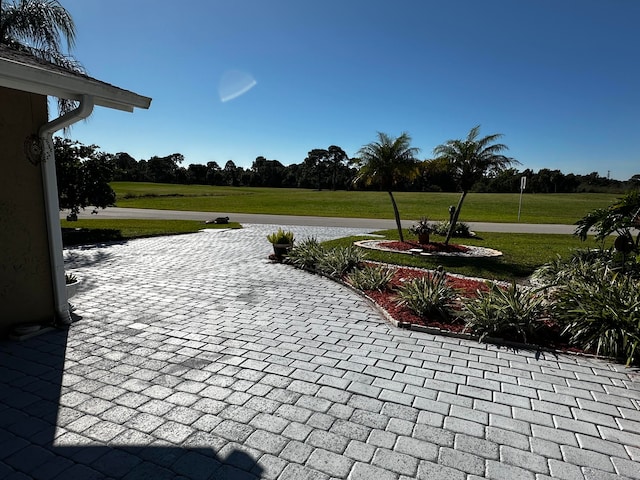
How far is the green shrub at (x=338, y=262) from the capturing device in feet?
26.3

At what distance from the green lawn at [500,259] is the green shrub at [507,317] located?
3.14 metres

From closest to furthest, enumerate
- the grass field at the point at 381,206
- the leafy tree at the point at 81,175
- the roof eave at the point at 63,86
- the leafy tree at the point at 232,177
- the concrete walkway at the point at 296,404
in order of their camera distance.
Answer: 1. the concrete walkway at the point at 296,404
2. the roof eave at the point at 63,86
3. the leafy tree at the point at 81,175
4. the grass field at the point at 381,206
5. the leafy tree at the point at 232,177

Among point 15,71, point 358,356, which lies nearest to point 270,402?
point 358,356

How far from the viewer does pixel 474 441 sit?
8.51ft

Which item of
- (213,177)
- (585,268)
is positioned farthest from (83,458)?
(213,177)

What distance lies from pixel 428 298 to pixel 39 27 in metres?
16.8

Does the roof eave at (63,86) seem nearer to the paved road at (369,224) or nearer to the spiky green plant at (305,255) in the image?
the spiky green plant at (305,255)

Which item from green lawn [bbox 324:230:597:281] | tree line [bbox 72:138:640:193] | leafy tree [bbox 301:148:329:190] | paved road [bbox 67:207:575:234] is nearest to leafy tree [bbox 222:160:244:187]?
tree line [bbox 72:138:640:193]

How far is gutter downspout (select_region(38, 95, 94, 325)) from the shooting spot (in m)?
4.46

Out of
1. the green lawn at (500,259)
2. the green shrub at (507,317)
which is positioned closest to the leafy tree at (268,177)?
the green lawn at (500,259)

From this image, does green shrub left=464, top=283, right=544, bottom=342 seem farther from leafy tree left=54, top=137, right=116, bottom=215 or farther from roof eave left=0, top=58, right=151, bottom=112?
leafy tree left=54, top=137, right=116, bottom=215

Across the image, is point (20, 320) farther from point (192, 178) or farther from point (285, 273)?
point (192, 178)

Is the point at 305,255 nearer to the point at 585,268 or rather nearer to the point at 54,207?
the point at 54,207

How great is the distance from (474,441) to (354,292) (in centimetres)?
431
